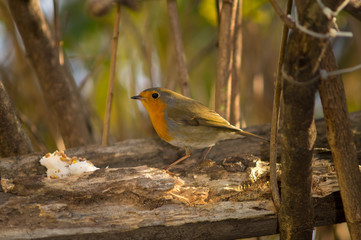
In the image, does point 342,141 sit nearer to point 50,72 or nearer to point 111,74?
point 111,74

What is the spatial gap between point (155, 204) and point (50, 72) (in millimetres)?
1688

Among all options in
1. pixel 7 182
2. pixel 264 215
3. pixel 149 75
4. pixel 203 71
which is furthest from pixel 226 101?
pixel 203 71

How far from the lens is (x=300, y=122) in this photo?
158 cm

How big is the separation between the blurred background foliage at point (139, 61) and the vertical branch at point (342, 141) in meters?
2.01

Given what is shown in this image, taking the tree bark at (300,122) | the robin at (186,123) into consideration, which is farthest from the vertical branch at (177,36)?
the tree bark at (300,122)

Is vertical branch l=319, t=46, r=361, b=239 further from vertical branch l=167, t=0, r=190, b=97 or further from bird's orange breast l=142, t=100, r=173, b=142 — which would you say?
vertical branch l=167, t=0, r=190, b=97

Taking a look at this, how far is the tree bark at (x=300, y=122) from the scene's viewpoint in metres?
1.41

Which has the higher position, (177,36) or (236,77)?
(177,36)

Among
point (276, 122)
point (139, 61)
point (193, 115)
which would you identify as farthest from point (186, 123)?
point (139, 61)

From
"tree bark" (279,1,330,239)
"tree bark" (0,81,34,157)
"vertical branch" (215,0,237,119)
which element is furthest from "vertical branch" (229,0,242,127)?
"tree bark" (0,81,34,157)

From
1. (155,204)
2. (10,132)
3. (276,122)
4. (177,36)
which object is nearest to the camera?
(276,122)

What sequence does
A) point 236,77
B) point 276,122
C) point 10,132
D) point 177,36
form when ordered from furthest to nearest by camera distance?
point 236,77, point 177,36, point 10,132, point 276,122

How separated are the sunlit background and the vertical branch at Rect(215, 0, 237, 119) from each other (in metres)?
0.78

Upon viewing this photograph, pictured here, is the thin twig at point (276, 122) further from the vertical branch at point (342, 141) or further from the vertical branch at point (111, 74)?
the vertical branch at point (111, 74)
